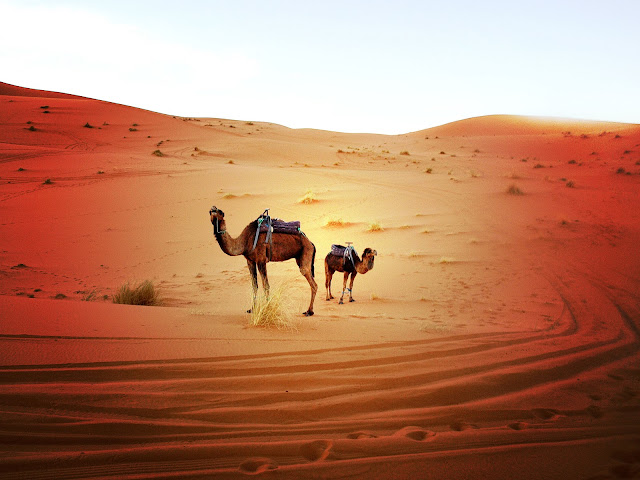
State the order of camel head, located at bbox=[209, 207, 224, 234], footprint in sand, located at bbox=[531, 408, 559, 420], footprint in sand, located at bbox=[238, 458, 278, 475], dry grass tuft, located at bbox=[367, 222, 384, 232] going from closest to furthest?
footprint in sand, located at bbox=[238, 458, 278, 475] < footprint in sand, located at bbox=[531, 408, 559, 420] < camel head, located at bbox=[209, 207, 224, 234] < dry grass tuft, located at bbox=[367, 222, 384, 232]

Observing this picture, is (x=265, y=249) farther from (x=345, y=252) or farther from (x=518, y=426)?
(x=518, y=426)

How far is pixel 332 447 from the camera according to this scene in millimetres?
3559

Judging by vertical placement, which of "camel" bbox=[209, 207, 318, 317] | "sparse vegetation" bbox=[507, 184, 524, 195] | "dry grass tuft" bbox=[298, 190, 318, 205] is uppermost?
"sparse vegetation" bbox=[507, 184, 524, 195]

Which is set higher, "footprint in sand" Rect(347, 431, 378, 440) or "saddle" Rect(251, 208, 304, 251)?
"saddle" Rect(251, 208, 304, 251)

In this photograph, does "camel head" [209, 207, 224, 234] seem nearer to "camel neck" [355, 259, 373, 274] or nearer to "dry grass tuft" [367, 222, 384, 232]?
"camel neck" [355, 259, 373, 274]

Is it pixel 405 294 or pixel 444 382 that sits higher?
pixel 444 382

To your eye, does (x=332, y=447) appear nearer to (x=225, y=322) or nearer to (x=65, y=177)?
(x=225, y=322)

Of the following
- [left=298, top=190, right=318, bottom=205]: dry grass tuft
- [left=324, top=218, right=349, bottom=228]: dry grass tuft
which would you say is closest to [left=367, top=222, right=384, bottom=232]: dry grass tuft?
[left=324, top=218, right=349, bottom=228]: dry grass tuft

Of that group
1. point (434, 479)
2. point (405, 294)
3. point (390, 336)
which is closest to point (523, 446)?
point (434, 479)

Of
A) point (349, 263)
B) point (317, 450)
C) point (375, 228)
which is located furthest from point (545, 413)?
point (375, 228)

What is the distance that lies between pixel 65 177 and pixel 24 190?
108 inches

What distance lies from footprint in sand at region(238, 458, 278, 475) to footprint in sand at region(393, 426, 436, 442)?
3.50 feet

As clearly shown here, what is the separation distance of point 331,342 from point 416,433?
238cm

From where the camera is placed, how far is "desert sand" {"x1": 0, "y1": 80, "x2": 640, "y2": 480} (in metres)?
3.48
